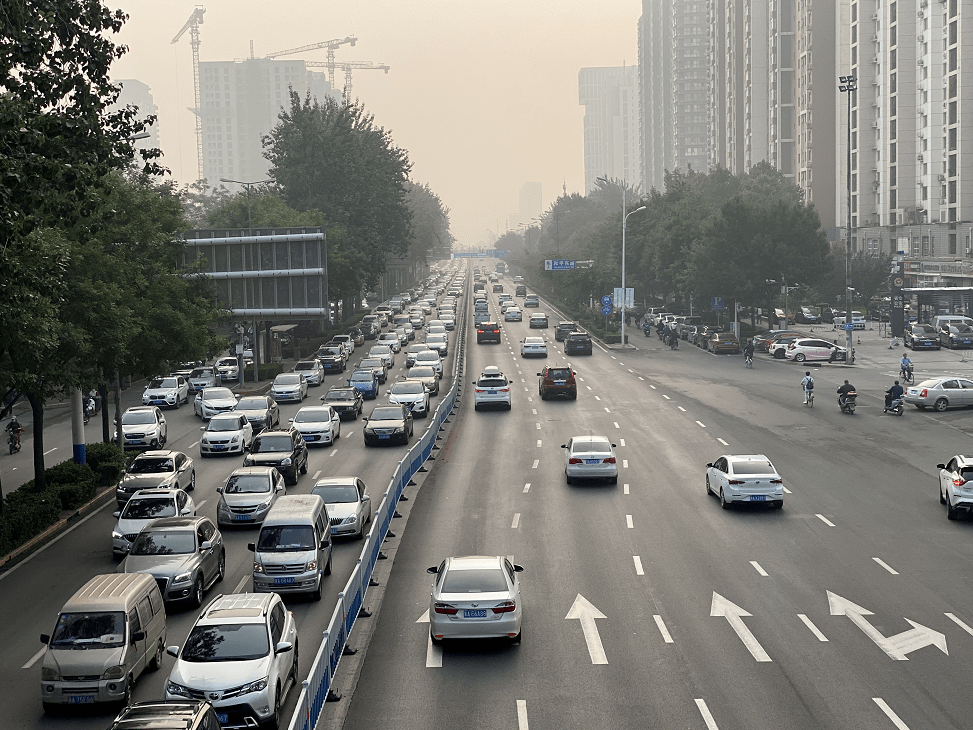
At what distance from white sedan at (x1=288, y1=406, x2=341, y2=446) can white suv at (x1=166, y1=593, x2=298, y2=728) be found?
2620 centimetres

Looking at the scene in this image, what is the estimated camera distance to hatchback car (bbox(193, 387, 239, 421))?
52.6 meters

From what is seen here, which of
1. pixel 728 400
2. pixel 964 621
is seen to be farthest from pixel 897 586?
pixel 728 400

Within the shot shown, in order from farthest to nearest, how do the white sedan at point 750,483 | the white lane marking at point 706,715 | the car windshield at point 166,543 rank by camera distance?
the white sedan at point 750,483
the car windshield at point 166,543
the white lane marking at point 706,715

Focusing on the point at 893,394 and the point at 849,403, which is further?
the point at 849,403

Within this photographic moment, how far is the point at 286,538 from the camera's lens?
76.0ft

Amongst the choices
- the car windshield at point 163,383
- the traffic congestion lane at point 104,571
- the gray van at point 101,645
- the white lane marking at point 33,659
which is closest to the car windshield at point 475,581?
the traffic congestion lane at point 104,571

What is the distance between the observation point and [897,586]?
22.8 meters

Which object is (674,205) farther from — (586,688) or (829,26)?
(586,688)

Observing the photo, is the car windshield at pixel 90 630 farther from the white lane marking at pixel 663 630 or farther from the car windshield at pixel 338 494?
the car windshield at pixel 338 494

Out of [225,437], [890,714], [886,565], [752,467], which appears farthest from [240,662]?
[225,437]

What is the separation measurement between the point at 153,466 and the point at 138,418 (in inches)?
499

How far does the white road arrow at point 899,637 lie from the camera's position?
18781 millimetres

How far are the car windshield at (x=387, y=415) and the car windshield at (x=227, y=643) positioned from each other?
27.2 m

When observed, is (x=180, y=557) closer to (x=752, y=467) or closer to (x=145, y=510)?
(x=145, y=510)
